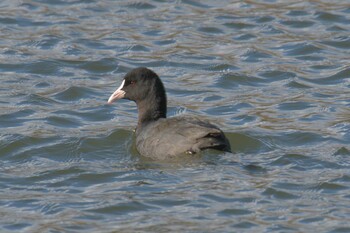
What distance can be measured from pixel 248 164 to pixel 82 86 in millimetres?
3653

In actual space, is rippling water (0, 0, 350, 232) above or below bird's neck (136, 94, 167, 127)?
below

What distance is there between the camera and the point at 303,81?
14352 millimetres

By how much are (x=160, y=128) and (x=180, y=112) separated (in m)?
1.79

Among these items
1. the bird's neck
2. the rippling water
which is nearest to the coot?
the bird's neck

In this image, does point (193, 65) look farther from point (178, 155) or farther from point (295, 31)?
point (178, 155)

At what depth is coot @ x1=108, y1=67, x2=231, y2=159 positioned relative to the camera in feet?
35.7

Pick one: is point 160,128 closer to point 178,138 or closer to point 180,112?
point 178,138

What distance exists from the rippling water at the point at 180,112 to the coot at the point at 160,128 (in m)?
0.14

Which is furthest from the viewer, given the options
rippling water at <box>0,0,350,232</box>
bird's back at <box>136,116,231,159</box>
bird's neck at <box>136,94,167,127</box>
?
bird's neck at <box>136,94,167,127</box>

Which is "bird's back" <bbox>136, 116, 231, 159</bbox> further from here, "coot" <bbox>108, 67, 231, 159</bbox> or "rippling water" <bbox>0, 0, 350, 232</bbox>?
"rippling water" <bbox>0, 0, 350, 232</bbox>

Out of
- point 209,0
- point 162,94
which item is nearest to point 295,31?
point 209,0

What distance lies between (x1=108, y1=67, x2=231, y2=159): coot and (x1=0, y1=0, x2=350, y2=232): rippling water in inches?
5.4

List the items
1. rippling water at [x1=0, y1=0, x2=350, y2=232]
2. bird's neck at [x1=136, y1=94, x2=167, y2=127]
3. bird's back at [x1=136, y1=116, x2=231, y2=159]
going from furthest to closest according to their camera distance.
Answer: bird's neck at [x1=136, y1=94, x2=167, y2=127] < bird's back at [x1=136, y1=116, x2=231, y2=159] < rippling water at [x1=0, y1=0, x2=350, y2=232]

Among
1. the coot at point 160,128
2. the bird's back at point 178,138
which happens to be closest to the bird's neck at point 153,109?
the coot at point 160,128
